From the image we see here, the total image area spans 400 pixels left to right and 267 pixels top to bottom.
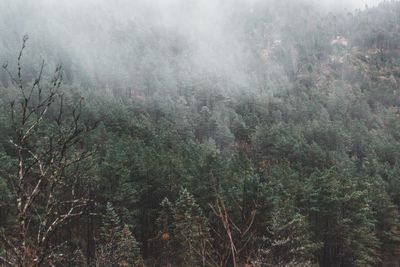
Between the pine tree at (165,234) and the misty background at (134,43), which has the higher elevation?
the misty background at (134,43)

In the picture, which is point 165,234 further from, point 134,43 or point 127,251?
point 134,43

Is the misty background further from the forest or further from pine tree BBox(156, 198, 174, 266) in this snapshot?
pine tree BBox(156, 198, 174, 266)

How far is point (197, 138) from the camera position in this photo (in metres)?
76.1

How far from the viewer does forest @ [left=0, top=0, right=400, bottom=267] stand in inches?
190

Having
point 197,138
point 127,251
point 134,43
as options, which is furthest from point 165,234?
point 134,43

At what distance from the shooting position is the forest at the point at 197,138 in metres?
4.82

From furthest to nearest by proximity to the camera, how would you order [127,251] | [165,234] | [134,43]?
[134,43]
[165,234]
[127,251]

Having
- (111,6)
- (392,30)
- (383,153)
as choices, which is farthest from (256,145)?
(111,6)

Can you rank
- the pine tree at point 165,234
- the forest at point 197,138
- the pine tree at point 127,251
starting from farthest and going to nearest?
the pine tree at point 165,234, the pine tree at point 127,251, the forest at point 197,138

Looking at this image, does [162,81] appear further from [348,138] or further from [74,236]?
[74,236]

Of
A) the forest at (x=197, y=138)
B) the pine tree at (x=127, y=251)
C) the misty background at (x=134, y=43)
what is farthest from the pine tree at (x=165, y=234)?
the misty background at (x=134, y=43)

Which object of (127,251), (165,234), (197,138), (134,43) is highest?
(134,43)

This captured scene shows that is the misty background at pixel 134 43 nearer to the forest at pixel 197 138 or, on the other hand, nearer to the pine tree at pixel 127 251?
the forest at pixel 197 138

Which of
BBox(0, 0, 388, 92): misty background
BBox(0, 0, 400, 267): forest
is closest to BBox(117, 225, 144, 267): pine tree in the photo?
BBox(0, 0, 400, 267): forest
